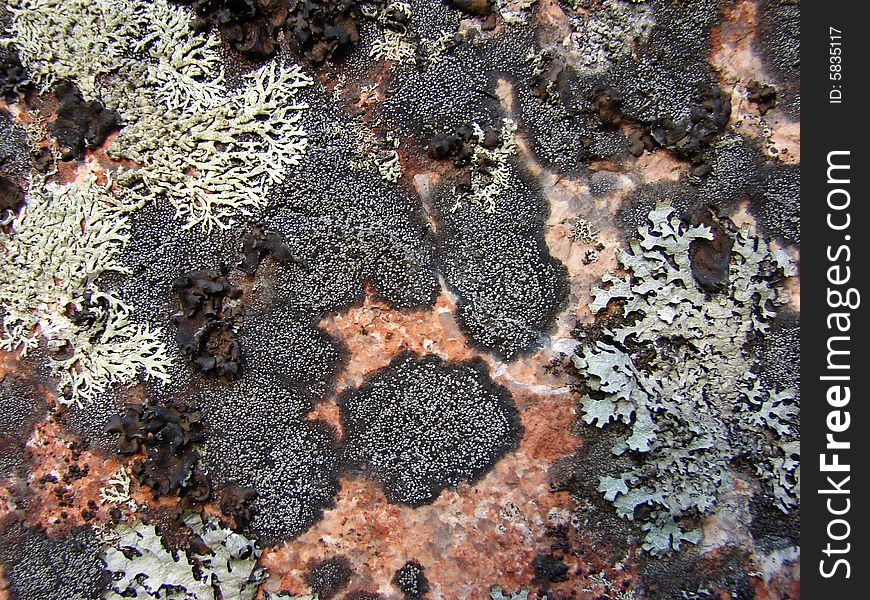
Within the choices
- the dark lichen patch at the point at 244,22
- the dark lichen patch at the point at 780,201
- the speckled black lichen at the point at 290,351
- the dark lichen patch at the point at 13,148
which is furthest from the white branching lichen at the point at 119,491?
the dark lichen patch at the point at 780,201

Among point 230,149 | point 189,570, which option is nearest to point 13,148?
point 230,149

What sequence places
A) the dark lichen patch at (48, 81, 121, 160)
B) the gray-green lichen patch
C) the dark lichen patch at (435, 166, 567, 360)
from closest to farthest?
1. the gray-green lichen patch
2. the dark lichen patch at (435, 166, 567, 360)
3. the dark lichen patch at (48, 81, 121, 160)

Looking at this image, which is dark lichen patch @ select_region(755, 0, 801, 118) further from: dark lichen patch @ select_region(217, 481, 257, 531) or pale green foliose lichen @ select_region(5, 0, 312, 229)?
dark lichen patch @ select_region(217, 481, 257, 531)

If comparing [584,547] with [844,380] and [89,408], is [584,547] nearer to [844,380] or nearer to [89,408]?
[844,380]

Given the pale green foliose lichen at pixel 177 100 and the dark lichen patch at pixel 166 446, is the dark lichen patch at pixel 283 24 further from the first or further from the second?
the dark lichen patch at pixel 166 446

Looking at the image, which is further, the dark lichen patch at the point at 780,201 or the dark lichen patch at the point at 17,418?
the dark lichen patch at the point at 17,418

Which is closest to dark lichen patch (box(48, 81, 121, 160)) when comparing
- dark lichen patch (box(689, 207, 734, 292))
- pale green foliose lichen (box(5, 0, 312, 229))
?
pale green foliose lichen (box(5, 0, 312, 229))

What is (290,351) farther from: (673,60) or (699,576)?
(673,60)
